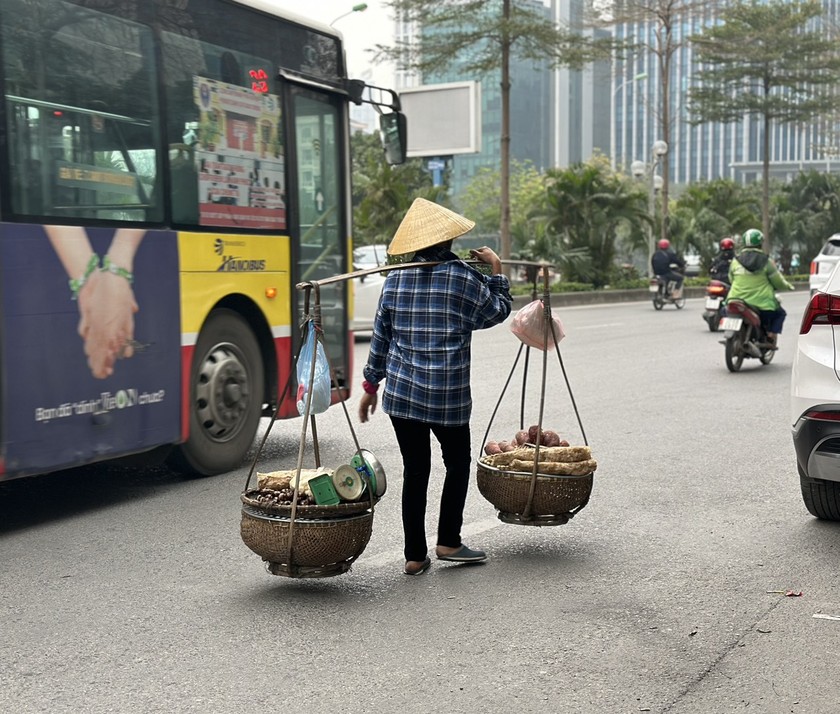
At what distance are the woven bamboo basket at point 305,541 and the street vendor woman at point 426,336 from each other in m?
0.40

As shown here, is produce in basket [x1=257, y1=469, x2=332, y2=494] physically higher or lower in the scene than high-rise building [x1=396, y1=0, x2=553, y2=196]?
lower

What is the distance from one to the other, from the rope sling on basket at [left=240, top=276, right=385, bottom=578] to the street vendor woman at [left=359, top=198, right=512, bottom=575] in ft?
0.72

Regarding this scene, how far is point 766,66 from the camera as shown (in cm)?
5088

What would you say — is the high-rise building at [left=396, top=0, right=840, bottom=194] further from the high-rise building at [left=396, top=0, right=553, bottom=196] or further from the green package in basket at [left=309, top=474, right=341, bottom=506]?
the green package in basket at [left=309, top=474, right=341, bottom=506]

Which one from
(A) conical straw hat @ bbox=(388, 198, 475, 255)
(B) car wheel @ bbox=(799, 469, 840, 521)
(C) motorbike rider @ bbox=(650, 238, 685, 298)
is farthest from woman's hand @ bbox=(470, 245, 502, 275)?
(C) motorbike rider @ bbox=(650, 238, 685, 298)

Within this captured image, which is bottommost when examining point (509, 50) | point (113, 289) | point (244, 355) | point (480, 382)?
point (480, 382)

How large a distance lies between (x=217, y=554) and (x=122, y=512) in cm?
122

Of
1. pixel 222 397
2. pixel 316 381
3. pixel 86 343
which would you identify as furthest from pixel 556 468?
pixel 222 397

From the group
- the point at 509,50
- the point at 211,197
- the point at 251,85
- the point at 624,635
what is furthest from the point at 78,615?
the point at 509,50

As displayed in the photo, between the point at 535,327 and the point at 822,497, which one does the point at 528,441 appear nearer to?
the point at 535,327

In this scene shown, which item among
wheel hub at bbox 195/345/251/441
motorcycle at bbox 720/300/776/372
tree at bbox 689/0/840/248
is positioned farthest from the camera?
tree at bbox 689/0/840/248

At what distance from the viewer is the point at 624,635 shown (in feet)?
14.8

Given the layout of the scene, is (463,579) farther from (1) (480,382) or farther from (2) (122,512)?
(1) (480,382)

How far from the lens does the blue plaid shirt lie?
5.18m
